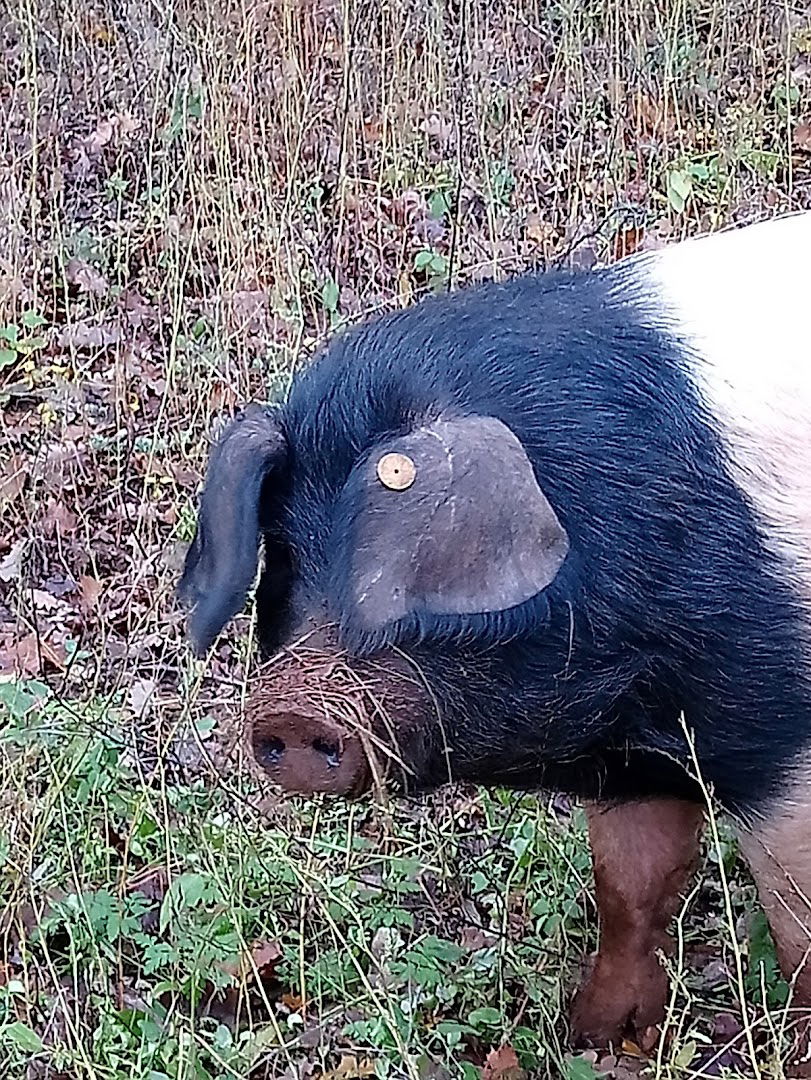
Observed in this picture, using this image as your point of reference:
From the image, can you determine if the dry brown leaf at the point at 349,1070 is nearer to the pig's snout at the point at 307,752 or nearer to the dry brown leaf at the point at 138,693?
the pig's snout at the point at 307,752

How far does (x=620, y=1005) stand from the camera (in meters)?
2.64

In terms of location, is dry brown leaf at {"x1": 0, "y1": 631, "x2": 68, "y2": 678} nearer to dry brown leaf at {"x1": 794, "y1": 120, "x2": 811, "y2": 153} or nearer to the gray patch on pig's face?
the gray patch on pig's face

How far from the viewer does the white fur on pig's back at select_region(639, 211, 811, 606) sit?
2043mm

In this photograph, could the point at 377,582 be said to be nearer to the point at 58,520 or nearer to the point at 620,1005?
the point at 620,1005

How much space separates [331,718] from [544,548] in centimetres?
34

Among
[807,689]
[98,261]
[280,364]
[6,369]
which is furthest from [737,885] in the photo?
[98,261]

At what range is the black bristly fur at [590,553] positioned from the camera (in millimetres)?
1989

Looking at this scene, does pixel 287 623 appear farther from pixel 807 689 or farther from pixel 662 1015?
pixel 662 1015

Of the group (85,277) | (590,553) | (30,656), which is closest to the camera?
(590,553)

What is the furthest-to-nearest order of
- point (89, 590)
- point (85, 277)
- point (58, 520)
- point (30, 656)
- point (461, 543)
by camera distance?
point (85, 277) < point (58, 520) < point (89, 590) < point (30, 656) < point (461, 543)

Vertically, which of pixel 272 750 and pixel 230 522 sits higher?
pixel 230 522

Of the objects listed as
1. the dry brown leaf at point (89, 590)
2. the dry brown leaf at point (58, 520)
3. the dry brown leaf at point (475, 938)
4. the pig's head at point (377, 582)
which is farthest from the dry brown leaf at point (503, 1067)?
the dry brown leaf at point (58, 520)

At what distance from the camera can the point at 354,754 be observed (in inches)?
75.4

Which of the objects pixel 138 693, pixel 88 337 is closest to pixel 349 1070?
pixel 138 693
